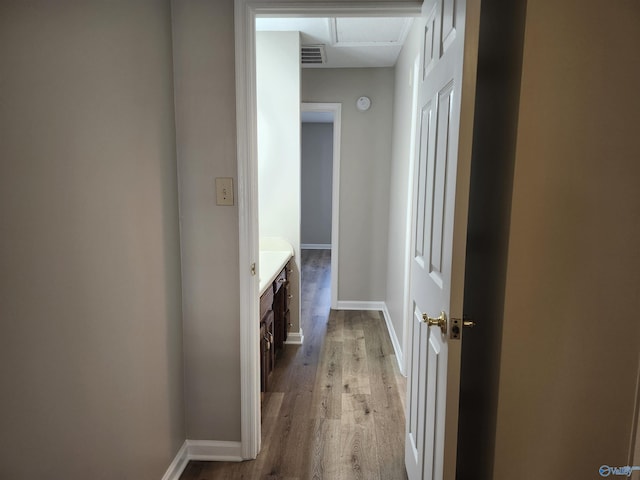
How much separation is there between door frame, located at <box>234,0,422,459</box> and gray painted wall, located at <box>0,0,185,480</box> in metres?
0.31

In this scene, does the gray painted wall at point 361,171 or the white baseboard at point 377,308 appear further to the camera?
the gray painted wall at point 361,171

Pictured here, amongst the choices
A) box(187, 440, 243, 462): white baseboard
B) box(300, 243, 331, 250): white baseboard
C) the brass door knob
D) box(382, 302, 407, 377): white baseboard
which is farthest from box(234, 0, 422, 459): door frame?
box(300, 243, 331, 250): white baseboard

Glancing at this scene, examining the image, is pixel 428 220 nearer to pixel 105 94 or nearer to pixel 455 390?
pixel 455 390

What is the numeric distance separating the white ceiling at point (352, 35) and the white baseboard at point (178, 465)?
8.97ft

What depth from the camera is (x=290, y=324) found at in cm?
338

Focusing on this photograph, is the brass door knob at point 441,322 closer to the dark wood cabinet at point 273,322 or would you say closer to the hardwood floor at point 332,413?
the hardwood floor at point 332,413

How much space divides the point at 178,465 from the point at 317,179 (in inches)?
259

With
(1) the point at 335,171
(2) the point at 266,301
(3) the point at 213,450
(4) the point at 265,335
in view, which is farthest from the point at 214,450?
(1) the point at 335,171

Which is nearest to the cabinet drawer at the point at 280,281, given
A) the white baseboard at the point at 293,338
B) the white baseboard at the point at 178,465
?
the white baseboard at the point at 293,338

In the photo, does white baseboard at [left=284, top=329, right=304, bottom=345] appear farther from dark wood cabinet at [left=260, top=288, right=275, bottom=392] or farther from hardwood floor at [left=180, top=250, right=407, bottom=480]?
dark wood cabinet at [left=260, top=288, right=275, bottom=392]

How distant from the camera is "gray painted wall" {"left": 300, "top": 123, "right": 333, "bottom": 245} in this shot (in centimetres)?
787

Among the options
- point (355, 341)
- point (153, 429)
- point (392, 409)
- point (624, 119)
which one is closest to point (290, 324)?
point (355, 341)

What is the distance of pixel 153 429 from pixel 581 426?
1.53m

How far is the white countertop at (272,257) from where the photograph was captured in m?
2.38
